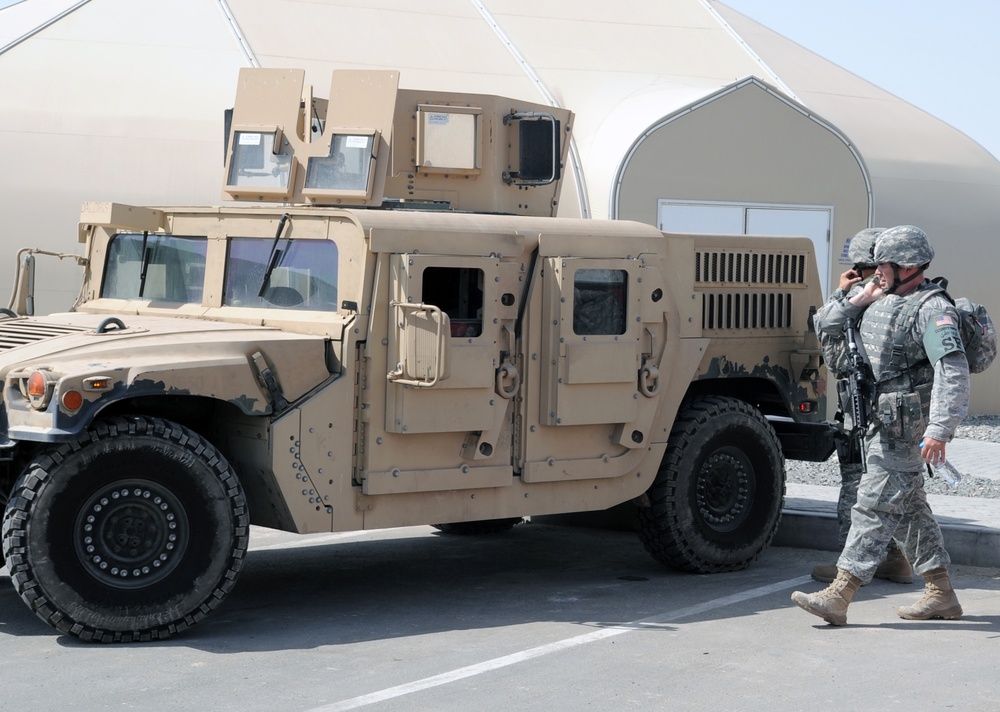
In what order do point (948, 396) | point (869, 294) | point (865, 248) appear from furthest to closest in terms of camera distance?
point (865, 248), point (869, 294), point (948, 396)

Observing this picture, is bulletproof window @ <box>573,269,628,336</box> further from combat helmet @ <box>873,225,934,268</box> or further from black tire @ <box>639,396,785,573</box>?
combat helmet @ <box>873,225,934,268</box>

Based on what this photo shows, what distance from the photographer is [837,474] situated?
11180mm

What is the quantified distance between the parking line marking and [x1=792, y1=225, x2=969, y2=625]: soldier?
0.66 metres

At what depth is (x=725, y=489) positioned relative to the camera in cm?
785

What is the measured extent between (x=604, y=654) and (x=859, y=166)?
11.5m

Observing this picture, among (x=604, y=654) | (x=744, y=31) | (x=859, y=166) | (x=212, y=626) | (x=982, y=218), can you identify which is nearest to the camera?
(x=604, y=654)

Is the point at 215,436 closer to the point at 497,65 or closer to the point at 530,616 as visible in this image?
the point at 530,616

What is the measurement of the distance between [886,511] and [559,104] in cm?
1081

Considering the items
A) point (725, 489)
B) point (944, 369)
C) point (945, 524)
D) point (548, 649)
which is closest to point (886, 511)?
point (944, 369)

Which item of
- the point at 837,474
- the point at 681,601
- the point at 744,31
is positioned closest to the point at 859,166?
the point at 744,31

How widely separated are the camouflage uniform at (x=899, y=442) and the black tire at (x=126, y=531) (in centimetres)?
287

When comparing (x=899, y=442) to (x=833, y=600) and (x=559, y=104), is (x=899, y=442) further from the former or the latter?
(x=559, y=104)

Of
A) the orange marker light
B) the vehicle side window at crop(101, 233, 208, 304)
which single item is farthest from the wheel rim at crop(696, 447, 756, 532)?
the orange marker light

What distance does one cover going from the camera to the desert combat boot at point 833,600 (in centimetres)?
638
